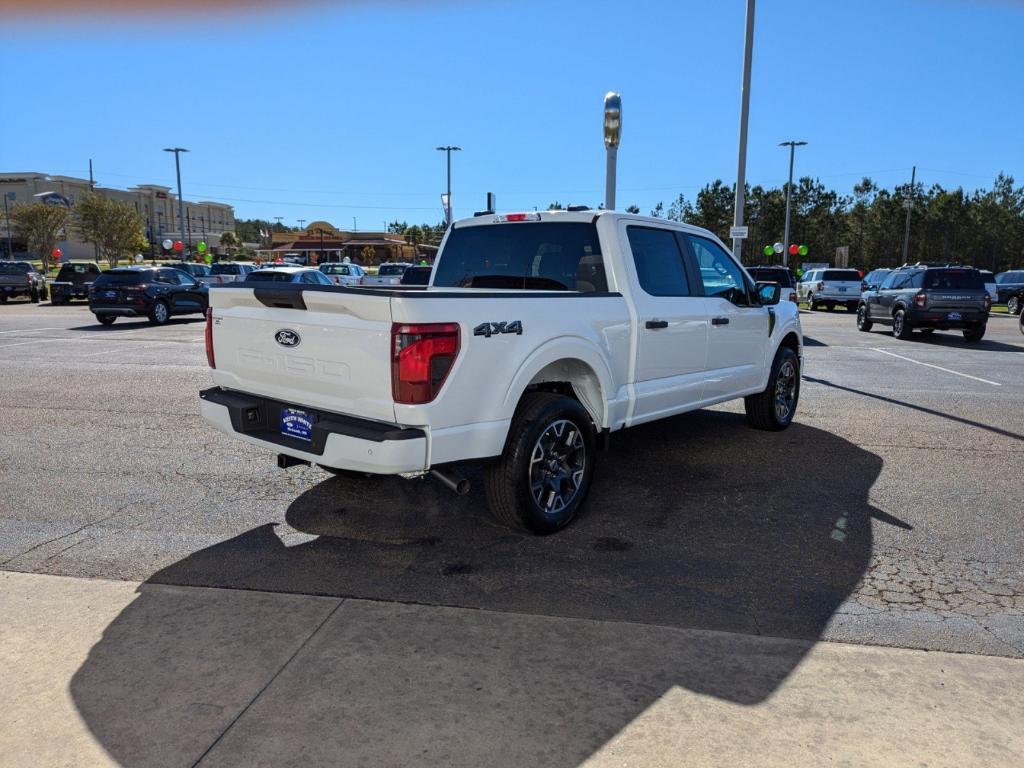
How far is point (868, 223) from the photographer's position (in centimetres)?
6500

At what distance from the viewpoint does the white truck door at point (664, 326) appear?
5.45 metres

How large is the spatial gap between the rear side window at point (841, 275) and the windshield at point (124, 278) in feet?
81.2

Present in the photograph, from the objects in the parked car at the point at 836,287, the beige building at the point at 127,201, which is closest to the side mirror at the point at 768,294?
the parked car at the point at 836,287

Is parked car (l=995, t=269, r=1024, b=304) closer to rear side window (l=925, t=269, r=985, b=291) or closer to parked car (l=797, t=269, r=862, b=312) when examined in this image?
parked car (l=797, t=269, r=862, b=312)

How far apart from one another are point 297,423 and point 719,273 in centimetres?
397

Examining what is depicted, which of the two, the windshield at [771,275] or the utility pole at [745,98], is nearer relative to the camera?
the utility pole at [745,98]

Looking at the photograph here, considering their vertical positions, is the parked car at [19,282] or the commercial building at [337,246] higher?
the commercial building at [337,246]

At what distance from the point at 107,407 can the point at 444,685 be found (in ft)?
23.2

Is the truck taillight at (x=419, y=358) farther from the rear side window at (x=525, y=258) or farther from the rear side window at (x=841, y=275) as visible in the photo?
the rear side window at (x=841, y=275)

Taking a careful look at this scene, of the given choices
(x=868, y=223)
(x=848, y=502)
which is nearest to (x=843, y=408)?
(x=848, y=502)

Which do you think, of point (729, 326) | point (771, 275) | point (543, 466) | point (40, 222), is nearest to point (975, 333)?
point (771, 275)

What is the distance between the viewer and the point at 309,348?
4199 mm

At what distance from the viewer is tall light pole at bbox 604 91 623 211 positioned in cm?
1197

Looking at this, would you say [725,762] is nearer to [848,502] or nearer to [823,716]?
[823,716]
